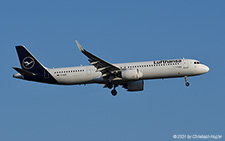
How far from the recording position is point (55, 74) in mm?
60188

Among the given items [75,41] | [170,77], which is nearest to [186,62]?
[170,77]

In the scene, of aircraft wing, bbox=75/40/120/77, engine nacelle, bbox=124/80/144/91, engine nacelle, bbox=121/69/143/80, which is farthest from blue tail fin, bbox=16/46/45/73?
engine nacelle, bbox=124/80/144/91

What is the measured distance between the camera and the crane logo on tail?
61.6 metres

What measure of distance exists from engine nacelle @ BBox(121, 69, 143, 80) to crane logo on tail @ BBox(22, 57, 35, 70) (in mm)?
14029

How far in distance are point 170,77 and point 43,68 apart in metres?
A: 18.2

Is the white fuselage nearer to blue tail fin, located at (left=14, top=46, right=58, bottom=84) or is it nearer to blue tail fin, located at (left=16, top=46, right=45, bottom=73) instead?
blue tail fin, located at (left=14, top=46, right=58, bottom=84)

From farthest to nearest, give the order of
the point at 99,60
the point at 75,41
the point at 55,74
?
the point at 55,74 < the point at 99,60 < the point at 75,41

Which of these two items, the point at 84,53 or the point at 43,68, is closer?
the point at 84,53

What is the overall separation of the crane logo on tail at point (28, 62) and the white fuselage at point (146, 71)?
3615mm

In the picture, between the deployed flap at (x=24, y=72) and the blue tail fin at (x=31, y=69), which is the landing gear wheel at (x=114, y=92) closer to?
the blue tail fin at (x=31, y=69)

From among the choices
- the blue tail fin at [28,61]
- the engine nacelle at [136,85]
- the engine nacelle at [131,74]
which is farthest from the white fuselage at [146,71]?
the engine nacelle at [136,85]

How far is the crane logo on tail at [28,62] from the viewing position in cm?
6163

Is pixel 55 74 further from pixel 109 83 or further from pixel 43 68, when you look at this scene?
pixel 109 83

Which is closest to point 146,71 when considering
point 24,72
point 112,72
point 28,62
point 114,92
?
point 112,72
